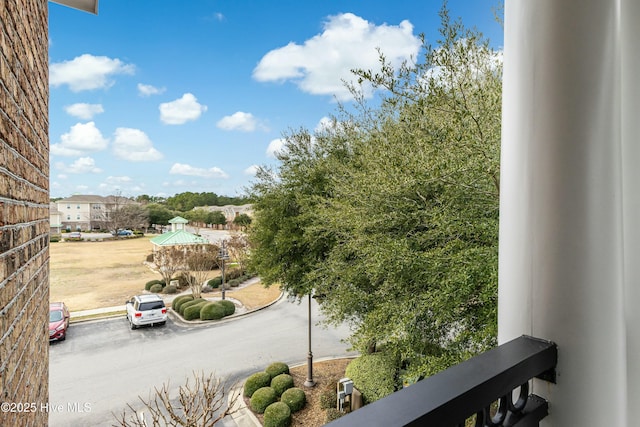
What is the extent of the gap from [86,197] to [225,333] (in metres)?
4.06

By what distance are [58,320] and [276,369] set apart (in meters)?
4.11

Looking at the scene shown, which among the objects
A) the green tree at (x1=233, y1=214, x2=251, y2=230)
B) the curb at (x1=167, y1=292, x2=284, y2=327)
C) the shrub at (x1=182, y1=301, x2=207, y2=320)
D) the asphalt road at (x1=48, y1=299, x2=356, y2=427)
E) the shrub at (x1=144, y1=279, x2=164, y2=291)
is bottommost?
the asphalt road at (x1=48, y1=299, x2=356, y2=427)

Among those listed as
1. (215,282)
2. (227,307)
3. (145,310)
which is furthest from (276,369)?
(215,282)

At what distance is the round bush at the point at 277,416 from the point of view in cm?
443

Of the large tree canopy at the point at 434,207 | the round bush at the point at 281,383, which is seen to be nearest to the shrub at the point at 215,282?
the round bush at the point at 281,383

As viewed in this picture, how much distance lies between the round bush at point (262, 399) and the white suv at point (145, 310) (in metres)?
3.12

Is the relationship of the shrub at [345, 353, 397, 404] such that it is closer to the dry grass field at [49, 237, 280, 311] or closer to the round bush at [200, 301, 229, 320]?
the dry grass field at [49, 237, 280, 311]

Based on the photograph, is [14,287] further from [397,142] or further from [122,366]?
[122,366]

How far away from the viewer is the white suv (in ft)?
22.4

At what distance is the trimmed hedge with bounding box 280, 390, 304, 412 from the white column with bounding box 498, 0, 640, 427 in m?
4.83

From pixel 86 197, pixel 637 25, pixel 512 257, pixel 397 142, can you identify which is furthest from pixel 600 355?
pixel 86 197

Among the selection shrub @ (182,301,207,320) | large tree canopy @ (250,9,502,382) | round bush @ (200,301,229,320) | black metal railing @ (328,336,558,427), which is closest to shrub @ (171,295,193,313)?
shrub @ (182,301,207,320)

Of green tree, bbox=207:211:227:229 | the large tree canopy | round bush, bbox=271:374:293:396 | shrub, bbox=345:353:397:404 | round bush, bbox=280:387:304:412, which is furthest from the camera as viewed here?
green tree, bbox=207:211:227:229

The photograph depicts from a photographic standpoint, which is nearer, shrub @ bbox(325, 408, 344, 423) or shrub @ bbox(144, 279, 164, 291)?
shrub @ bbox(325, 408, 344, 423)
